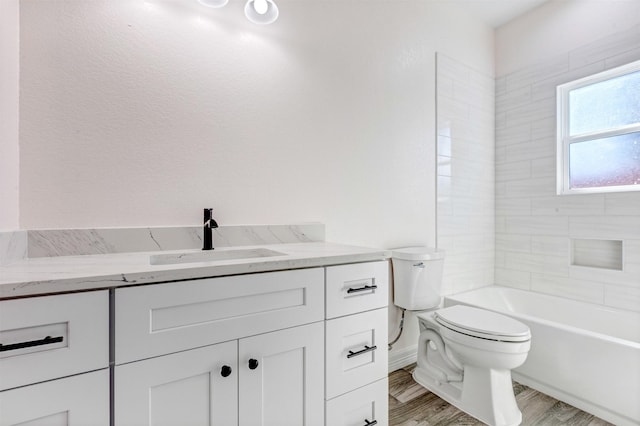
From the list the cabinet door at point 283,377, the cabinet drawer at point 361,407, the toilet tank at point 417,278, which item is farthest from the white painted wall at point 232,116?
the cabinet drawer at point 361,407

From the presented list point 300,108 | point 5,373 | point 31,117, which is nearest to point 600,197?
point 300,108

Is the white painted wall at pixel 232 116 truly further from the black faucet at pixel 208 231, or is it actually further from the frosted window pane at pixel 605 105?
the frosted window pane at pixel 605 105

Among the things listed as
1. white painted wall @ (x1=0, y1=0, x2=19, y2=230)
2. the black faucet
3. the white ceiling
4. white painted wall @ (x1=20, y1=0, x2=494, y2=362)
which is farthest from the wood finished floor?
the white ceiling

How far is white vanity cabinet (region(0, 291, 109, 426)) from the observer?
646 millimetres

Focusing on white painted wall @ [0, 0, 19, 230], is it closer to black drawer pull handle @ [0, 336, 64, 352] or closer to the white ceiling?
black drawer pull handle @ [0, 336, 64, 352]

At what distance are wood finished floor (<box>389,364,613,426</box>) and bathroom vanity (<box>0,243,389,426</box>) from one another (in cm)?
47

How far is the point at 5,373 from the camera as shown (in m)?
0.64

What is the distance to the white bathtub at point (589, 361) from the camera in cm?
147

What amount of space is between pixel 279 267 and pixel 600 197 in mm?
2373

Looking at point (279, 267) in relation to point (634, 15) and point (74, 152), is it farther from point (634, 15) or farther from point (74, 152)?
point (634, 15)

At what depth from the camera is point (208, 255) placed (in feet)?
4.13

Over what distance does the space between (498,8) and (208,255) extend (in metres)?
2.95

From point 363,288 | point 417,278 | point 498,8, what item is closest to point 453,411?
point 417,278

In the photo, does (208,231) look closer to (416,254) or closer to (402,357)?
(416,254)
